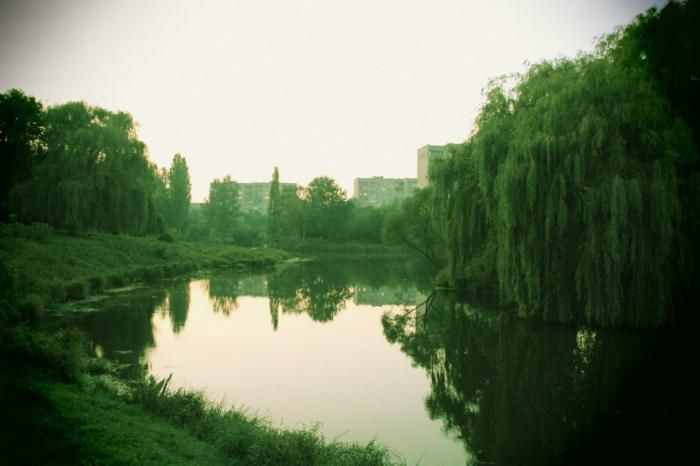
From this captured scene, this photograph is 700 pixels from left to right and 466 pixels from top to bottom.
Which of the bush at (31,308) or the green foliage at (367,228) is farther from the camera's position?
the green foliage at (367,228)

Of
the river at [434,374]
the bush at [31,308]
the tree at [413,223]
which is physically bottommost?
the river at [434,374]

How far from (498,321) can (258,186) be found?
450 ft

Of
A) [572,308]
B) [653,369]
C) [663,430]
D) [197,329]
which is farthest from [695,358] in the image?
[197,329]

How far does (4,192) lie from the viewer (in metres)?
A: 33.9

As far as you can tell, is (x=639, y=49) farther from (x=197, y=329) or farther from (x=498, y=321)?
(x=197, y=329)

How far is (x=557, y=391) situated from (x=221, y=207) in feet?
230

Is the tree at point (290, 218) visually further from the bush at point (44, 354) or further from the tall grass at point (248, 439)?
the tall grass at point (248, 439)

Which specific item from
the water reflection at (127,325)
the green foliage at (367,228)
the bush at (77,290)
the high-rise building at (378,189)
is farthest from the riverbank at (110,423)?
the high-rise building at (378,189)

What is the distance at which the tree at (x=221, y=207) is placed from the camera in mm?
74438

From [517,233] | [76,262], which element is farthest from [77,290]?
[517,233]

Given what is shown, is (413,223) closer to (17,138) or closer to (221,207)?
(17,138)

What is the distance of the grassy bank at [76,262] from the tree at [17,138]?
8.91 meters

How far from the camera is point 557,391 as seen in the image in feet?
32.6

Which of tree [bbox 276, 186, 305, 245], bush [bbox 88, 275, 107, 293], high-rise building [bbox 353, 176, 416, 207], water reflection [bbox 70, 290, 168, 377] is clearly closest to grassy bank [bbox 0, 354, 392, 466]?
water reflection [bbox 70, 290, 168, 377]
